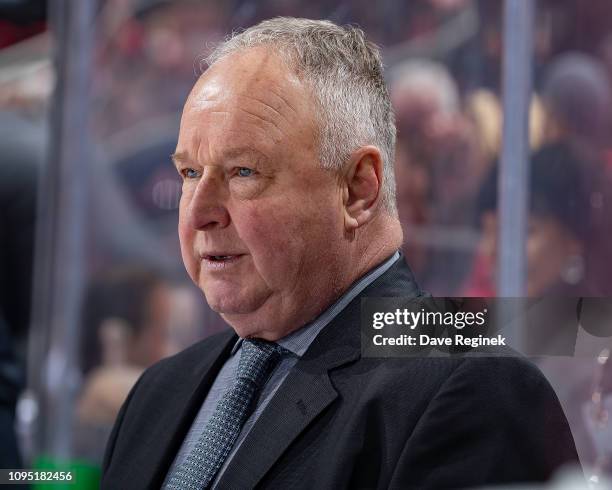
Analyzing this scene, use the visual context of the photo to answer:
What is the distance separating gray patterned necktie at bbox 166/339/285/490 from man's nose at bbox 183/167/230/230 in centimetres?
17

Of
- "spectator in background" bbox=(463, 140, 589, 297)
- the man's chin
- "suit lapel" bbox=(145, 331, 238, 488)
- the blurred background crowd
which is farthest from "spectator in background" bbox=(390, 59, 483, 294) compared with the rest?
the man's chin

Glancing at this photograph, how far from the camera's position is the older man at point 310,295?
1.20 metres

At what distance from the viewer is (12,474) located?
1623 mm

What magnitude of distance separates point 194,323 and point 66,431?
520mm

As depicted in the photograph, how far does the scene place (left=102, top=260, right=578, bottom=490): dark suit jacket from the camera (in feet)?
3.85

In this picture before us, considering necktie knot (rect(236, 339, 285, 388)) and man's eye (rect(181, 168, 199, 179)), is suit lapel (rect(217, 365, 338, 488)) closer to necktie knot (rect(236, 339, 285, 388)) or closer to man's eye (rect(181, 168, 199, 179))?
necktie knot (rect(236, 339, 285, 388))

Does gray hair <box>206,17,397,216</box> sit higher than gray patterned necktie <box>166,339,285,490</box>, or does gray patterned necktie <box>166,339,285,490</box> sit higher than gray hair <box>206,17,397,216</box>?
gray hair <box>206,17,397,216</box>

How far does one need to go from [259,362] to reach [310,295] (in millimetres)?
110

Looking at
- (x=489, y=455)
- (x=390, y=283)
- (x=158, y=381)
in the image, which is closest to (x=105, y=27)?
(x=158, y=381)


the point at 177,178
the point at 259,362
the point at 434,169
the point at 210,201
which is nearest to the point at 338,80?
the point at 210,201

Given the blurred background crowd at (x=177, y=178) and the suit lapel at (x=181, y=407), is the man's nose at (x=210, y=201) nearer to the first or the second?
the suit lapel at (x=181, y=407)

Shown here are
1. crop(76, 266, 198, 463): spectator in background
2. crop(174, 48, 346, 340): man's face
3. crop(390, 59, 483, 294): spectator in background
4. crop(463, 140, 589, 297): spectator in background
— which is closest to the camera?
crop(174, 48, 346, 340): man's face

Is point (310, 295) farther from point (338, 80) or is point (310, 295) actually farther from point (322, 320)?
point (338, 80)

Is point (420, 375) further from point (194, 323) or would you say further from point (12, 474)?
point (194, 323)
